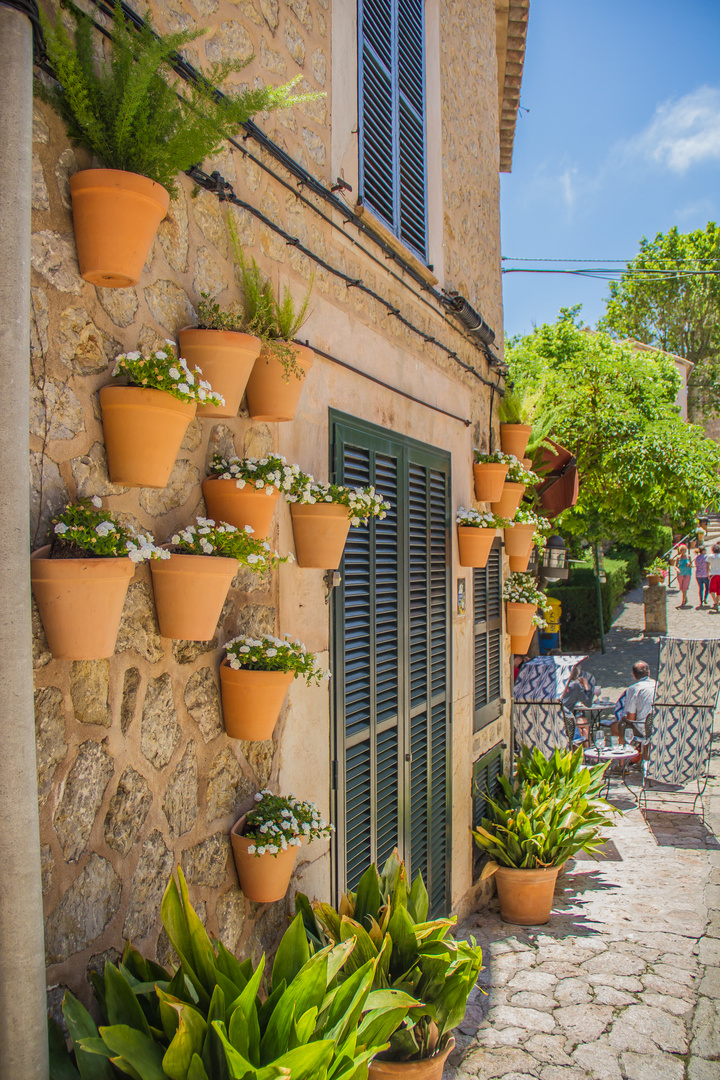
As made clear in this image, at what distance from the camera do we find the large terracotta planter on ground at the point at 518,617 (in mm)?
7223

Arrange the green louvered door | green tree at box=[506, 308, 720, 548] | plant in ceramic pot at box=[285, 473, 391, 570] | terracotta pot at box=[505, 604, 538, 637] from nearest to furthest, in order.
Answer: plant in ceramic pot at box=[285, 473, 391, 570], the green louvered door, terracotta pot at box=[505, 604, 538, 637], green tree at box=[506, 308, 720, 548]


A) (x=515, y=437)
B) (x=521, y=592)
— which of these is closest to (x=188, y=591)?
(x=515, y=437)

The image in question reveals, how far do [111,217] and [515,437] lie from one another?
522 cm

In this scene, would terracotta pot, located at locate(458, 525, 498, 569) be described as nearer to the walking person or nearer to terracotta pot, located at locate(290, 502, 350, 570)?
terracotta pot, located at locate(290, 502, 350, 570)

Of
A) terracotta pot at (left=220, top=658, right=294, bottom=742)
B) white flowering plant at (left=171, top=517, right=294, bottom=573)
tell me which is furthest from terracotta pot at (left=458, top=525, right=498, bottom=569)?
white flowering plant at (left=171, top=517, right=294, bottom=573)

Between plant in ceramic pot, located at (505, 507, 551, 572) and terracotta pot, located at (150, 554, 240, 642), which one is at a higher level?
plant in ceramic pot, located at (505, 507, 551, 572)

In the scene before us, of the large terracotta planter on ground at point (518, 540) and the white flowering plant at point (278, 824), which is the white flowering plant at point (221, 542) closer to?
the white flowering plant at point (278, 824)

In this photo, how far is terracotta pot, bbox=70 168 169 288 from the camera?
192cm

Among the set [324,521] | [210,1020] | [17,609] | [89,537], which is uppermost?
[324,521]

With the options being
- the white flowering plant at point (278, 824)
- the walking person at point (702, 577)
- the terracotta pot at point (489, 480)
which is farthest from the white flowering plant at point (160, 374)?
the walking person at point (702, 577)

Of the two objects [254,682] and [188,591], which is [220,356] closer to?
[188,591]

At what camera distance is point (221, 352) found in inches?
93.5

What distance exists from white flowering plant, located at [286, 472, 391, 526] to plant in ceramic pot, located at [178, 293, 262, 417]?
503mm

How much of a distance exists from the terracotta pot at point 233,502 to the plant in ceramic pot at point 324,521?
1.57 ft
